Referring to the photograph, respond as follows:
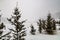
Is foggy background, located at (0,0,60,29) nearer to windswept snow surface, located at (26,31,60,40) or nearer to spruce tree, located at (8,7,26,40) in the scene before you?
windswept snow surface, located at (26,31,60,40)

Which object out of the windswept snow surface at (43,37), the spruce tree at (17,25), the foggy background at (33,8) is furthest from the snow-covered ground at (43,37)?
the spruce tree at (17,25)

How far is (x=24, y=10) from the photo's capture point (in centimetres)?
484

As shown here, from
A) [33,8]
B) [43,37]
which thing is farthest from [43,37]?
[33,8]

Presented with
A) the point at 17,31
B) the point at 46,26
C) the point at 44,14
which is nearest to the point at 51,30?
the point at 46,26

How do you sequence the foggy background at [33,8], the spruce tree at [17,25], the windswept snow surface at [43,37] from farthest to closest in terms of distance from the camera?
1. the foggy background at [33,8]
2. the windswept snow surface at [43,37]
3. the spruce tree at [17,25]

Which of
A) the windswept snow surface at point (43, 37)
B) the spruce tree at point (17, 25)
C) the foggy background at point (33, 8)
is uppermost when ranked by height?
the foggy background at point (33, 8)

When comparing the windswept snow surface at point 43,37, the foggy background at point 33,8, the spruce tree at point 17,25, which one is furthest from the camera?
the foggy background at point 33,8

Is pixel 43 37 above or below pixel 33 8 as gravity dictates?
below

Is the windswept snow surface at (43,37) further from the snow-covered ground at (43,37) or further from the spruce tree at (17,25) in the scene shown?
the spruce tree at (17,25)

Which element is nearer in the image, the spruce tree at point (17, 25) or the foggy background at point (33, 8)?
the spruce tree at point (17, 25)

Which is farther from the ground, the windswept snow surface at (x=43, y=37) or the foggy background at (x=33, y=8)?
the foggy background at (x=33, y=8)

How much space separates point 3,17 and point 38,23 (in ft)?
3.92

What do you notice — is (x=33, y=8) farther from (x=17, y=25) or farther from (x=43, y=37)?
(x=17, y=25)

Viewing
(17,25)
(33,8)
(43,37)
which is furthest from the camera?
(33,8)
